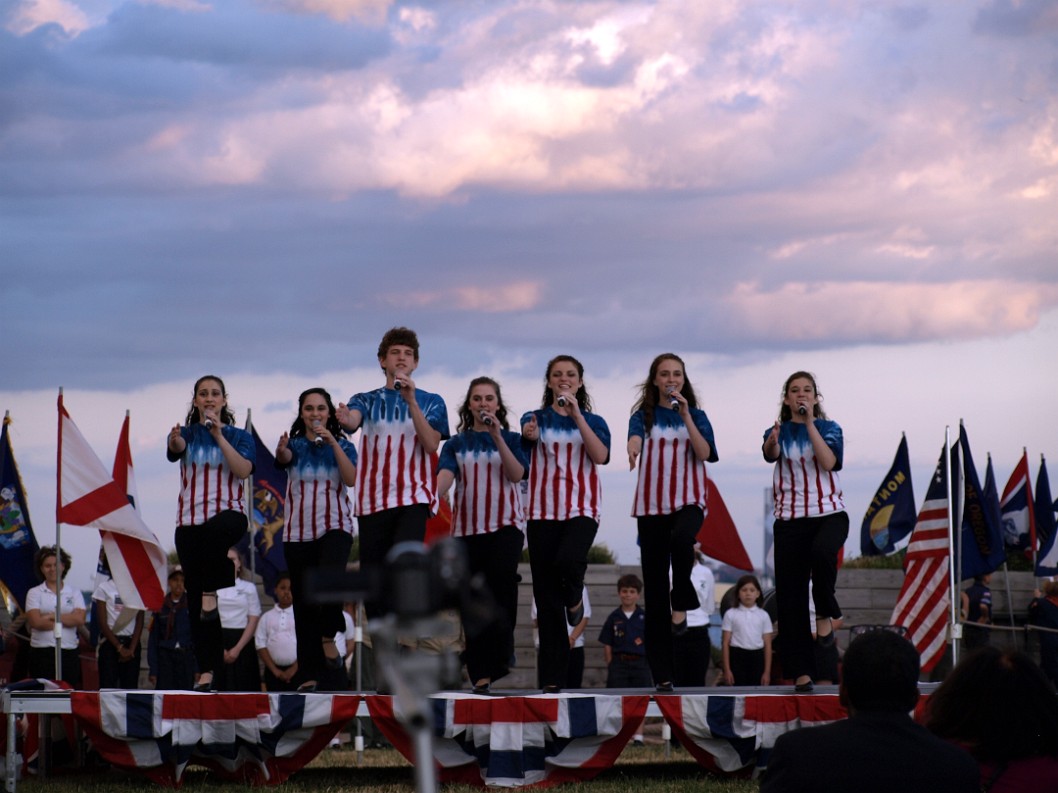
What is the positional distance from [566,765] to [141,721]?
2749mm

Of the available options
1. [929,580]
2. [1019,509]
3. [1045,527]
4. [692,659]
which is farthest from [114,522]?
[1045,527]

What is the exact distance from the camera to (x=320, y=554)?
9586mm

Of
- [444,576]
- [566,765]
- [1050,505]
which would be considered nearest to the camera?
[444,576]

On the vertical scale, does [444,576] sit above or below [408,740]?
above

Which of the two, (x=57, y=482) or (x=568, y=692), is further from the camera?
(x=57, y=482)

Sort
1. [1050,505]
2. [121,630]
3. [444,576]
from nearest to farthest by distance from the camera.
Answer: [444,576], [121,630], [1050,505]

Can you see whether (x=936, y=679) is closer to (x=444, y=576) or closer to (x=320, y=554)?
(x=320, y=554)

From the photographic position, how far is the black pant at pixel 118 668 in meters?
12.9

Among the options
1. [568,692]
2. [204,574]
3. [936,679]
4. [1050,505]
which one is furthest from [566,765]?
[1050,505]

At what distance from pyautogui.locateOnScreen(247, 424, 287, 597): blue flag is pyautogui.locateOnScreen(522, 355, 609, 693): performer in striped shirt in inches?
253

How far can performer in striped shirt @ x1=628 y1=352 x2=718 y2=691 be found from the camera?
912 cm

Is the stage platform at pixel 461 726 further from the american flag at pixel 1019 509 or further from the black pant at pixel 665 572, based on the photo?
the american flag at pixel 1019 509

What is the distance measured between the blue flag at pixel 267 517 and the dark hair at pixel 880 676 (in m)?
11.6

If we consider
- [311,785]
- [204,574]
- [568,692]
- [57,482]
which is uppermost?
[57,482]
